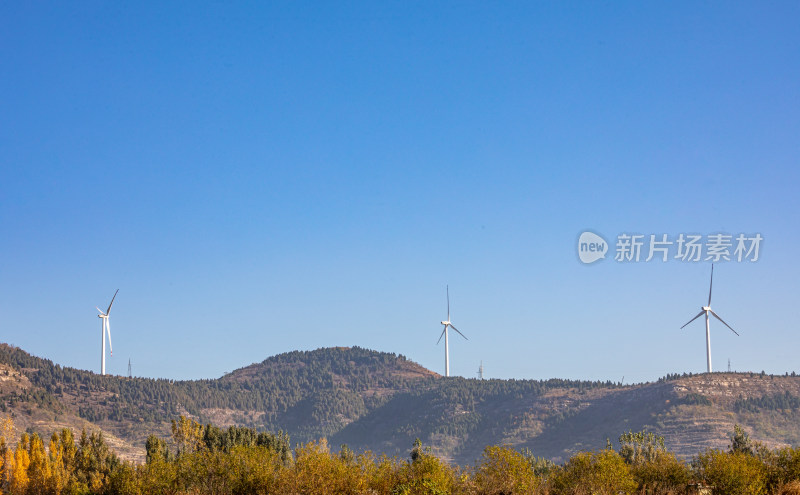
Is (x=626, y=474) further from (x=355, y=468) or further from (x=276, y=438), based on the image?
(x=276, y=438)

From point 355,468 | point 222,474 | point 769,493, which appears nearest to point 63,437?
point 222,474

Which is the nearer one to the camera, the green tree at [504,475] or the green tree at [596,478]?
the green tree at [504,475]

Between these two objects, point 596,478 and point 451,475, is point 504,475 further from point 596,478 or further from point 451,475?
point 596,478

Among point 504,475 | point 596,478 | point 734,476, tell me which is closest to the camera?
point 504,475

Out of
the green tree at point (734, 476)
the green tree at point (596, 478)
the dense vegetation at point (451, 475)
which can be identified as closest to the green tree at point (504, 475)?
the dense vegetation at point (451, 475)

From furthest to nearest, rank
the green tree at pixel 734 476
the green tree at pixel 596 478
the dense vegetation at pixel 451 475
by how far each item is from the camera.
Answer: the green tree at pixel 734 476 < the green tree at pixel 596 478 < the dense vegetation at pixel 451 475

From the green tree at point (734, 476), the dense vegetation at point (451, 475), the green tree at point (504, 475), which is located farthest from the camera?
the green tree at point (734, 476)

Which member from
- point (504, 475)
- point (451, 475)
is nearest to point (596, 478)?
point (504, 475)

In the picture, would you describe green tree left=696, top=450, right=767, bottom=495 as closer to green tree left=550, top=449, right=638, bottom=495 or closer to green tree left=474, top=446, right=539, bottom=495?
green tree left=550, top=449, right=638, bottom=495

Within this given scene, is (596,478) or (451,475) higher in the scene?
(451,475)

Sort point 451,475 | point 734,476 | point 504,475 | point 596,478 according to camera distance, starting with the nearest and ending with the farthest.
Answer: point 504,475 < point 451,475 < point 596,478 < point 734,476

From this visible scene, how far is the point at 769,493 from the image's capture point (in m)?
62.7

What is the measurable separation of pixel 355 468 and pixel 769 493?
30512mm

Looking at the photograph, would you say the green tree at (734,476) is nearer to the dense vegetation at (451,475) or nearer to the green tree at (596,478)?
the dense vegetation at (451,475)
